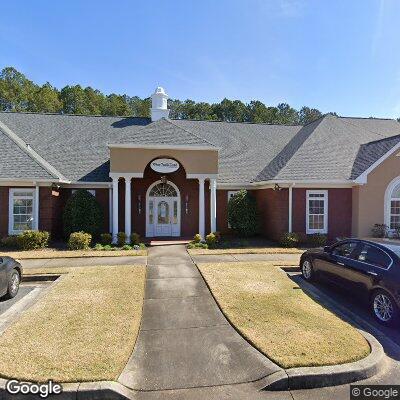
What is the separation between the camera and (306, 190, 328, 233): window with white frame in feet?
54.9

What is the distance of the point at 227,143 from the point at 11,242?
45.0 ft

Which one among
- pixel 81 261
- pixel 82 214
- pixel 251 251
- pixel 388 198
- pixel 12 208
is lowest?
pixel 81 261

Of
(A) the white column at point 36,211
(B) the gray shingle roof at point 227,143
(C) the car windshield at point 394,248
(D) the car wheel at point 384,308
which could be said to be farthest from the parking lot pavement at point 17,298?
(C) the car windshield at point 394,248

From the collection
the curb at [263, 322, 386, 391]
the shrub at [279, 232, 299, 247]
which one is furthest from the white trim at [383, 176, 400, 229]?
the curb at [263, 322, 386, 391]

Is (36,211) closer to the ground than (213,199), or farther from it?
→ closer to the ground

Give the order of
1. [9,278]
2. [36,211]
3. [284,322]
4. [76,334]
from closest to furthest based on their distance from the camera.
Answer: [76,334], [284,322], [9,278], [36,211]

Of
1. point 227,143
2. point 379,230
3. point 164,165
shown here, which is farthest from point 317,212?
point 164,165

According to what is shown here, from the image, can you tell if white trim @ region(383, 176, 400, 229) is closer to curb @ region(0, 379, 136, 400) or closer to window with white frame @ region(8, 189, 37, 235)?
curb @ region(0, 379, 136, 400)

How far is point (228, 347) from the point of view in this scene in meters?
5.66

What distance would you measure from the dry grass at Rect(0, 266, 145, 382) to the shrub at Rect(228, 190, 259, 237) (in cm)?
914

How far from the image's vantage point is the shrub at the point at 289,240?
15.6 meters

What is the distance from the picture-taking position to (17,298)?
8625 mm

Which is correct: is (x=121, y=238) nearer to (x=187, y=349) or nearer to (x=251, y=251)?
(x=251, y=251)

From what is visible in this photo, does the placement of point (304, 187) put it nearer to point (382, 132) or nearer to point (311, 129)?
point (311, 129)
